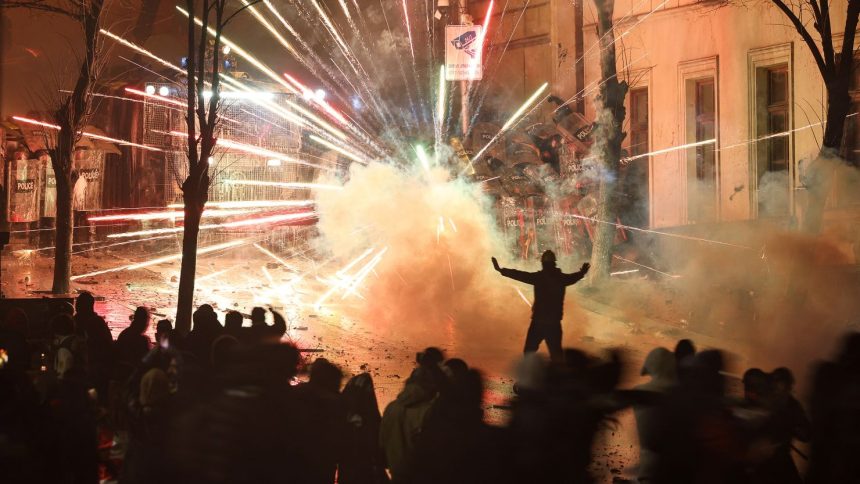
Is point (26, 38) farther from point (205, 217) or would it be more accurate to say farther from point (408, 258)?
point (408, 258)

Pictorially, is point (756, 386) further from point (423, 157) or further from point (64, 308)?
point (423, 157)

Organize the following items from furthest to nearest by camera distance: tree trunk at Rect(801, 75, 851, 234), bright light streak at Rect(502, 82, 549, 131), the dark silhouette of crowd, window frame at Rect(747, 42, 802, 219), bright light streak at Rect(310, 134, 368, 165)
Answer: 1. bright light streak at Rect(502, 82, 549, 131)
2. bright light streak at Rect(310, 134, 368, 165)
3. window frame at Rect(747, 42, 802, 219)
4. tree trunk at Rect(801, 75, 851, 234)
5. the dark silhouette of crowd

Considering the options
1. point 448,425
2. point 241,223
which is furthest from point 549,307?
point 241,223

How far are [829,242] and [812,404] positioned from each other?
447 inches

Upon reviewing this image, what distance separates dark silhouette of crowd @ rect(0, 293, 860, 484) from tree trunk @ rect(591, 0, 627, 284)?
12322mm

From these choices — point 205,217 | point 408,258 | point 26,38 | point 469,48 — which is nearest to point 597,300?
point 408,258

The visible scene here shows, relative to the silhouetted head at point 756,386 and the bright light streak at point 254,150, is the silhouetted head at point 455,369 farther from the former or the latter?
the bright light streak at point 254,150

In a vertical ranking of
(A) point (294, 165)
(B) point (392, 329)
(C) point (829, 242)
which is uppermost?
(A) point (294, 165)

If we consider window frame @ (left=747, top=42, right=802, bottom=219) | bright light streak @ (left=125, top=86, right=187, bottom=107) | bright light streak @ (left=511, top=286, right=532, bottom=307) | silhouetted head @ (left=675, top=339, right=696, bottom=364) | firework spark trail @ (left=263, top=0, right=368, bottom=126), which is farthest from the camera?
firework spark trail @ (left=263, top=0, right=368, bottom=126)

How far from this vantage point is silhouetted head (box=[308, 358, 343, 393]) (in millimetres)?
5641

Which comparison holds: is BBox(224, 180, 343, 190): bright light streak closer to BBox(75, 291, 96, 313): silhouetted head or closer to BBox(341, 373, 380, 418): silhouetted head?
BBox(75, 291, 96, 313): silhouetted head

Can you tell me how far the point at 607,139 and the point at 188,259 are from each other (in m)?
9.26

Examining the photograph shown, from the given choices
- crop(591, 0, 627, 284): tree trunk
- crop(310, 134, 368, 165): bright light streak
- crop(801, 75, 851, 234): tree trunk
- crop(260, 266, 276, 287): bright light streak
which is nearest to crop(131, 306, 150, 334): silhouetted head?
crop(260, 266, 276, 287): bright light streak

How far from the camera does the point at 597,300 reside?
1781 cm
